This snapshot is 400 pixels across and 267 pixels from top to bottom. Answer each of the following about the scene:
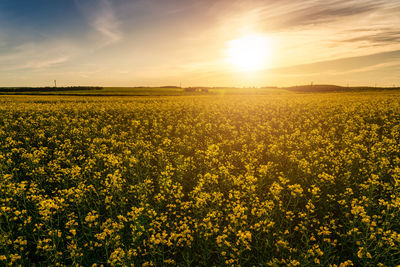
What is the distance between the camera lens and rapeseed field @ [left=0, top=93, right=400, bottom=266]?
3.76 meters

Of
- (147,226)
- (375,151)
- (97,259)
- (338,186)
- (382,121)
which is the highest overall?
(382,121)

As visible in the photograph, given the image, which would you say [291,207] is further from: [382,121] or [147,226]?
[382,121]

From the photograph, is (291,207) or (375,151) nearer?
(291,207)

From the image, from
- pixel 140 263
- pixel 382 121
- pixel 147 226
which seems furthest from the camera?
pixel 382 121

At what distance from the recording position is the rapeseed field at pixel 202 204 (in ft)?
12.3

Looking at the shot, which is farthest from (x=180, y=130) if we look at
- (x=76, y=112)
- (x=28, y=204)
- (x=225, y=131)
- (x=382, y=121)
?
(x=382, y=121)

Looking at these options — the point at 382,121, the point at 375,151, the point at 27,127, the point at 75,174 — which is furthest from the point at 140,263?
the point at 382,121

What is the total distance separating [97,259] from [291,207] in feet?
14.7

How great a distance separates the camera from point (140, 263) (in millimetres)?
3848

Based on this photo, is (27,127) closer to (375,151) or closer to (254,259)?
(254,259)

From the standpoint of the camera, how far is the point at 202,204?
4242 millimetres

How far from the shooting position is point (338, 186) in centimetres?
577

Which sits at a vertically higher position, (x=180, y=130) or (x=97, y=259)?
(x=180, y=130)

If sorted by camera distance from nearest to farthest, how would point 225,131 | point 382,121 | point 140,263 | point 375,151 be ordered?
point 140,263, point 375,151, point 225,131, point 382,121
